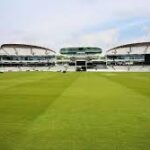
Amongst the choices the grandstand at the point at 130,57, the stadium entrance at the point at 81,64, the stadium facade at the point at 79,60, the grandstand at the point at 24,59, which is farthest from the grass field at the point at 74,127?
the stadium entrance at the point at 81,64

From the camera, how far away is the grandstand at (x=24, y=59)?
142 meters

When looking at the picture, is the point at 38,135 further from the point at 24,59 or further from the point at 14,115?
the point at 24,59

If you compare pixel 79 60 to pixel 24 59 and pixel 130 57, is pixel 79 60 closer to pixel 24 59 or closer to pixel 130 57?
pixel 130 57

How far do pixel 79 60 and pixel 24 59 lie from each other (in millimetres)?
26579

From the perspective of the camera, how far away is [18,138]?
9547 mm

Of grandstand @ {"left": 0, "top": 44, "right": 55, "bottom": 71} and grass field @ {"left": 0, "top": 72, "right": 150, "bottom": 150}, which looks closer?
grass field @ {"left": 0, "top": 72, "right": 150, "bottom": 150}

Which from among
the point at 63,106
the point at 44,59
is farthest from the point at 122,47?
the point at 63,106

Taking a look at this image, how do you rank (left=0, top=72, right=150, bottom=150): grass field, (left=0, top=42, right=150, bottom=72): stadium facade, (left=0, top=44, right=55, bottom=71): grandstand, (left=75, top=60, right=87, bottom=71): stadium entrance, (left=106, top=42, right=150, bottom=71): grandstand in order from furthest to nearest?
(left=75, top=60, right=87, bottom=71): stadium entrance, (left=0, top=44, right=55, bottom=71): grandstand, (left=0, top=42, right=150, bottom=72): stadium facade, (left=106, top=42, right=150, bottom=71): grandstand, (left=0, top=72, right=150, bottom=150): grass field

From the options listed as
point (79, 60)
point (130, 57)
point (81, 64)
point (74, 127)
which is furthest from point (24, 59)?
point (74, 127)

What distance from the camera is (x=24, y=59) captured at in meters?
149

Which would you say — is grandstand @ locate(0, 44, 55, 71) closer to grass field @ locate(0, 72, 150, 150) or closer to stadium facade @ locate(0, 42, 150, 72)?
stadium facade @ locate(0, 42, 150, 72)

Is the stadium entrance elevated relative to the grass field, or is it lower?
lower

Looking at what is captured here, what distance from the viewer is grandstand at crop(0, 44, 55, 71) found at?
14188cm

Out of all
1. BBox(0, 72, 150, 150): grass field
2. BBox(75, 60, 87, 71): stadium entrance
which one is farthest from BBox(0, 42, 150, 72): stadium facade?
BBox(0, 72, 150, 150): grass field
